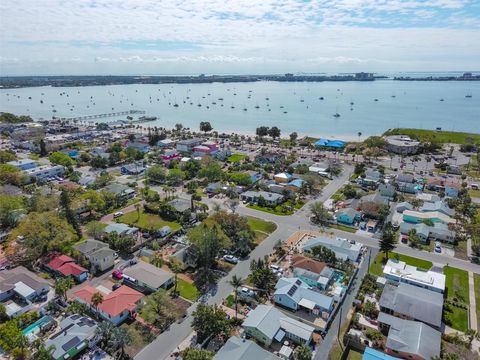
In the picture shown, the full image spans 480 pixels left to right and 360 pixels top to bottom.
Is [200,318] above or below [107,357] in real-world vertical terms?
above

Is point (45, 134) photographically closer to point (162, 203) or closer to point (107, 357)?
point (162, 203)

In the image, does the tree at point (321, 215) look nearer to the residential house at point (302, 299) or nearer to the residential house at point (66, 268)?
the residential house at point (302, 299)

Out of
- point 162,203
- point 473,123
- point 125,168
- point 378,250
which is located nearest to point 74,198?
point 162,203

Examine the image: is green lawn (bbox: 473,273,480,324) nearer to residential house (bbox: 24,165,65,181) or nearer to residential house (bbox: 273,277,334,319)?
residential house (bbox: 273,277,334,319)

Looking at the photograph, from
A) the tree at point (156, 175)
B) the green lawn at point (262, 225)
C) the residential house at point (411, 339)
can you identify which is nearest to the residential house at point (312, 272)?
the residential house at point (411, 339)

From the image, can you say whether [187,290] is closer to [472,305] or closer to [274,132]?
[472,305]

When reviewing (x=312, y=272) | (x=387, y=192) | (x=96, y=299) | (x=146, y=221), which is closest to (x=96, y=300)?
(x=96, y=299)

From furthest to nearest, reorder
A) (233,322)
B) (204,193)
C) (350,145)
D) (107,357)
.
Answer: (350,145) → (204,193) → (233,322) → (107,357)
